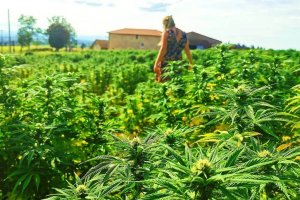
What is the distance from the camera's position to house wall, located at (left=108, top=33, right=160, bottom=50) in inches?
3095

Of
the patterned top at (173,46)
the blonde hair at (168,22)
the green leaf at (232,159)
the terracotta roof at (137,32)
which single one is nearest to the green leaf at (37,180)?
the green leaf at (232,159)

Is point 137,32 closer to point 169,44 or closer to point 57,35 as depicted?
point 57,35

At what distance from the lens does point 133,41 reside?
79125 mm

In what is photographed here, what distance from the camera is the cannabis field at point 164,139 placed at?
5.51ft

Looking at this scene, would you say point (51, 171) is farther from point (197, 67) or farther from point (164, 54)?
point (164, 54)

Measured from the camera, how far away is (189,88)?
500cm

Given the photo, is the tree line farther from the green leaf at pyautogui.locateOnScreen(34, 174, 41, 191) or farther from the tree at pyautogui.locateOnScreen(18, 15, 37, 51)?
the green leaf at pyautogui.locateOnScreen(34, 174, 41, 191)

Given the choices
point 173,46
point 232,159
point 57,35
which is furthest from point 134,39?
point 232,159

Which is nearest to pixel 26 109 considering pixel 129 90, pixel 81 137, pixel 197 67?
pixel 81 137

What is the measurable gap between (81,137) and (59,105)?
0.48 meters

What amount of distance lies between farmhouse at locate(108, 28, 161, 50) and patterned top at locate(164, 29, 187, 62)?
233 feet

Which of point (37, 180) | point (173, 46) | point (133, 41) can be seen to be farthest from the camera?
point (133, 41)

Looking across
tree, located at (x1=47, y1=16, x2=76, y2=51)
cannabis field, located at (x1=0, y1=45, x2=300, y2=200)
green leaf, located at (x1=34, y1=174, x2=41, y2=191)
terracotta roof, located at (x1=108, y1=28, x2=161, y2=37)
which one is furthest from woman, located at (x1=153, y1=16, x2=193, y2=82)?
tree, located at (x1=47, y1=16, x2=76, y2=51)

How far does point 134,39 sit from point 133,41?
1.68ft
